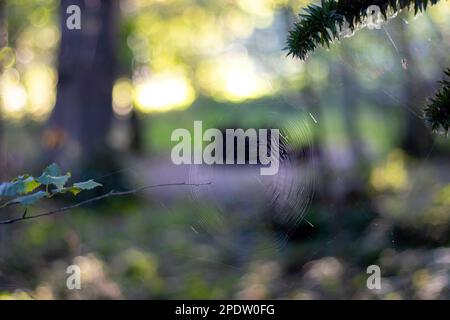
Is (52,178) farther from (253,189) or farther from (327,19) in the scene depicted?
(253,189)

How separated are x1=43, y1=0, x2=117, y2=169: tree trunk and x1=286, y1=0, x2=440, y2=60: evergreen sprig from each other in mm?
5807

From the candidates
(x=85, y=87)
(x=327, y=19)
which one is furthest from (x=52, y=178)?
(x=85, y=87)

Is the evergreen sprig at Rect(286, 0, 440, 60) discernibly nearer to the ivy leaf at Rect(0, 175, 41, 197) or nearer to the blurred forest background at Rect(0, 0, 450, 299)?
the ivy leaf at Rect(0, 175, 41, 197)

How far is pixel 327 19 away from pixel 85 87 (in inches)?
269

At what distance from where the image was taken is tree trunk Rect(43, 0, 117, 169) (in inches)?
287

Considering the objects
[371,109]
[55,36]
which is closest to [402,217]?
[371,109]

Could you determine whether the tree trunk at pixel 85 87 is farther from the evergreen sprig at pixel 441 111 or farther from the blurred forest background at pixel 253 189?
the evergreen sprig at pixel 441 111

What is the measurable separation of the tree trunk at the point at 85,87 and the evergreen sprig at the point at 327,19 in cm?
581

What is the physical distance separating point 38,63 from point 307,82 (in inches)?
321

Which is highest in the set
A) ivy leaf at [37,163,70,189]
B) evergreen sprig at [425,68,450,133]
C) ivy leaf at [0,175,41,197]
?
evergreen sprig at [425,68,450,133]

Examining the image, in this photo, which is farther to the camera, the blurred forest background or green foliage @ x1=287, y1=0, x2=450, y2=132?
the blurred forest background

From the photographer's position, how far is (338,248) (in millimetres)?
5316

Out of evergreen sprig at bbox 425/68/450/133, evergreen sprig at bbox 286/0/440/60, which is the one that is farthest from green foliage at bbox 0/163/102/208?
evergreen sprig at bbox 425/68/450/133

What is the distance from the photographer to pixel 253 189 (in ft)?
17.1
